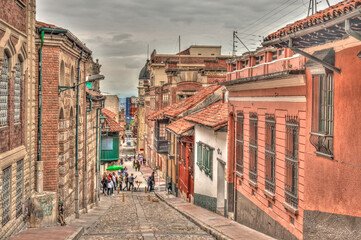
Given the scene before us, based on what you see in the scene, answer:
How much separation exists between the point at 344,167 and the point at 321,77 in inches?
79.3

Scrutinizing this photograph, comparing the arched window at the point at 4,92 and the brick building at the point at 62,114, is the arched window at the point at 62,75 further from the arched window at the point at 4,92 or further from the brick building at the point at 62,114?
the arched window at the point at 4,92

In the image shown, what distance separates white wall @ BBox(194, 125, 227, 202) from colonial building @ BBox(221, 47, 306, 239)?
1320 mm

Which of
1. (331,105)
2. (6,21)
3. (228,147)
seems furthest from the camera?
(228,147)

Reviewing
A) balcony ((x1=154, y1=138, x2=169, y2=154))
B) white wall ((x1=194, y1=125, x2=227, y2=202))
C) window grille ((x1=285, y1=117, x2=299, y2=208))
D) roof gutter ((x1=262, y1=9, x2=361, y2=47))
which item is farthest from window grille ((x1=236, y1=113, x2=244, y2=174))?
balcony ((x1=154, y1=138, x2=169, y2=154))

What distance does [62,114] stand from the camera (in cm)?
1723

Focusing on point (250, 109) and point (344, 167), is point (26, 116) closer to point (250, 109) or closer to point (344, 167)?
point (250, 109)

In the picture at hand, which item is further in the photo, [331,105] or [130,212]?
[130,212]

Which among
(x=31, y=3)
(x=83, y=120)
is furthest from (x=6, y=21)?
(x=83, y=120)

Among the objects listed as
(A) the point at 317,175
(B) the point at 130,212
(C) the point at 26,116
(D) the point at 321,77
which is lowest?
(B) the point at 130,212

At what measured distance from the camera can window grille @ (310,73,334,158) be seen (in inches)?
359

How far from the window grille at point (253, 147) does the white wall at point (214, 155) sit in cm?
339

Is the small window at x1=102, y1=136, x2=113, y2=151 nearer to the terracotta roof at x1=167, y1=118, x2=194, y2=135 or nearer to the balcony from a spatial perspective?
the balcony

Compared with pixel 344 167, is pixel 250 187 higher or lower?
lower

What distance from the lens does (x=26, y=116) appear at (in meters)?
13.8
